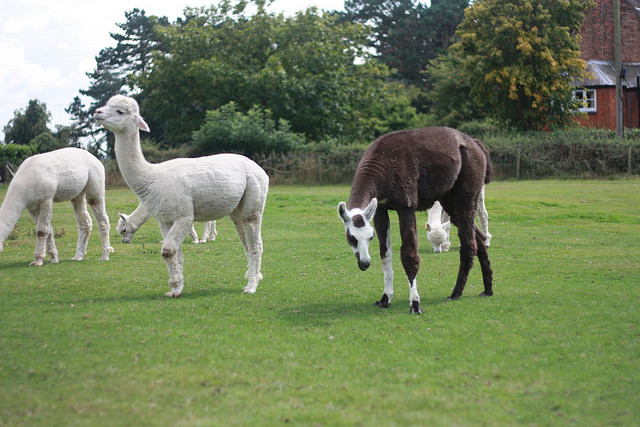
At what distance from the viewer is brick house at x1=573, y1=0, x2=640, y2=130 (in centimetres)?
5331

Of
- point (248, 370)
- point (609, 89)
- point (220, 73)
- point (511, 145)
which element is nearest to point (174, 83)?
point (220, 73)

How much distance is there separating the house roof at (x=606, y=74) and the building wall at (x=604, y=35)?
81 centimetres

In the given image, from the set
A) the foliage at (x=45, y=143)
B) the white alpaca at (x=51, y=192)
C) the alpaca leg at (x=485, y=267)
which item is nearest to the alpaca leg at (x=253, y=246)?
the alpaca leg at (x=485, y=267)

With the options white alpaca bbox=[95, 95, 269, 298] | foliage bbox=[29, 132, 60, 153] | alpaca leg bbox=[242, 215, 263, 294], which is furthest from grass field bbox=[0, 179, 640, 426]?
foliage bbox=[29, 132, 60, 153]

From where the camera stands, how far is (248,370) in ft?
19.6

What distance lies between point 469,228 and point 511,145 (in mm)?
33495

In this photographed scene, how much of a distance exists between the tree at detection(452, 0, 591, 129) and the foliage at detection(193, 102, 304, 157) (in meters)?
14.6

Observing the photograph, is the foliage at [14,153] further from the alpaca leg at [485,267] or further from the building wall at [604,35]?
the building wall at [604,35]

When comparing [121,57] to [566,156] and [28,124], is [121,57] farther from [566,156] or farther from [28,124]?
[566,156]

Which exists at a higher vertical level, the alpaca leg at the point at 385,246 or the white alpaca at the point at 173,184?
the white alpaca at the point at 173,184

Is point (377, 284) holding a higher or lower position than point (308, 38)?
lower

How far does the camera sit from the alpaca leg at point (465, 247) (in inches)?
359

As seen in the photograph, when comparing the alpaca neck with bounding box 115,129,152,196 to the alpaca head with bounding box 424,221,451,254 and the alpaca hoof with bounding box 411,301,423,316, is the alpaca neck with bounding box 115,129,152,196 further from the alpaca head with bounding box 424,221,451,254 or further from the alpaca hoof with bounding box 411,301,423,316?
the alpaca head with bounding box 424,221,451,254

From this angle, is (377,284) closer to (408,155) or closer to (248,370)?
(408,155)
